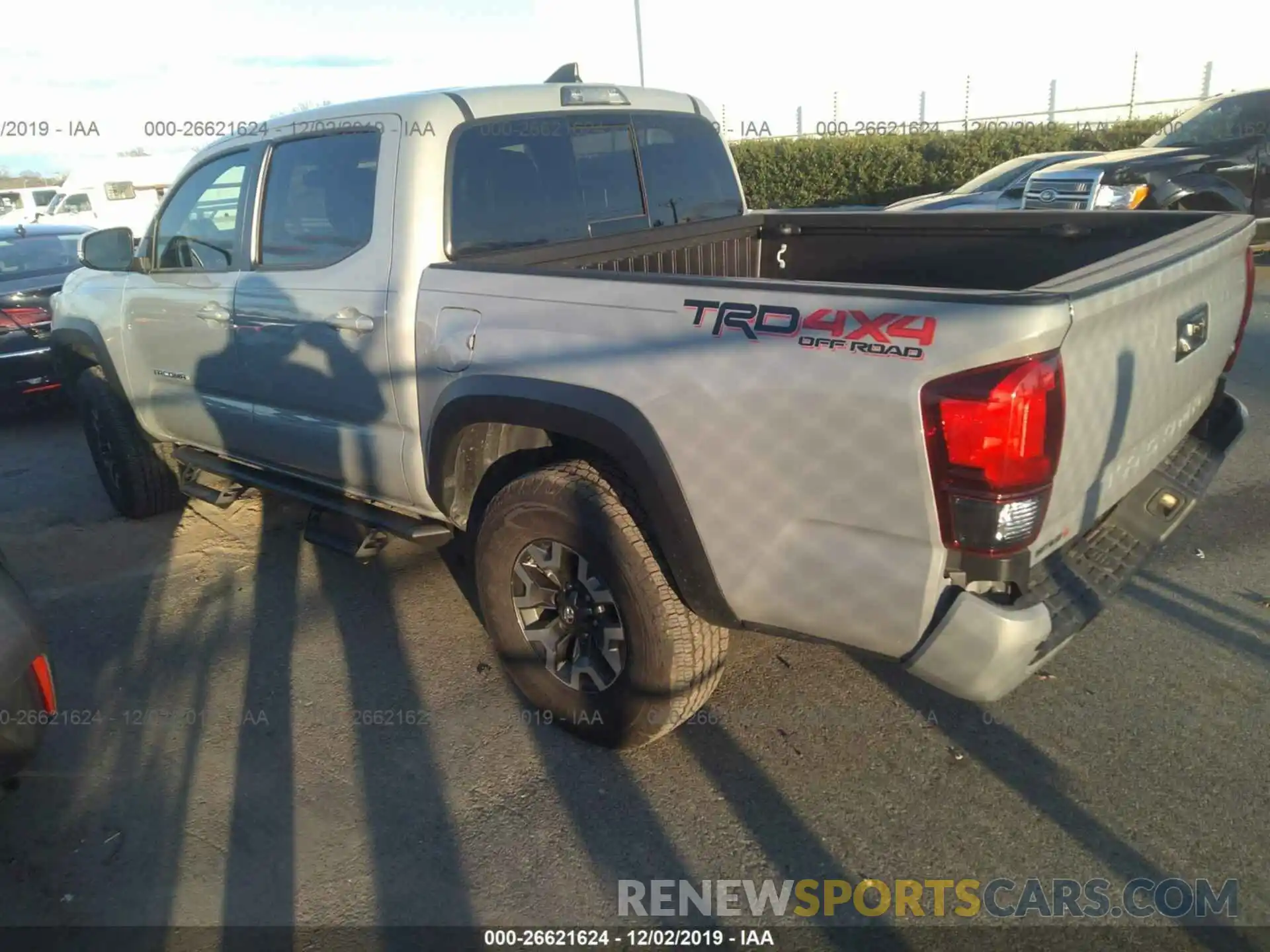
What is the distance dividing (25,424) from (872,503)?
8.10 meters

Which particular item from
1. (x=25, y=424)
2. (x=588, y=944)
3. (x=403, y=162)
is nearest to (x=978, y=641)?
(x=588, y=944)

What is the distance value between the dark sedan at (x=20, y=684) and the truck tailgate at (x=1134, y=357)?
2.79 metres

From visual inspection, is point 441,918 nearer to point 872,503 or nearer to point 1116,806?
point 872,503

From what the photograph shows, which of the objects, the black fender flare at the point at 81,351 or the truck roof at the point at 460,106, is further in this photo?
the black fender flare at the point at 81,351

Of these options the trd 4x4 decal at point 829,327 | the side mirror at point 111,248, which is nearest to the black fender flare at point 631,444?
the trd 4x4 decal at point 829,327

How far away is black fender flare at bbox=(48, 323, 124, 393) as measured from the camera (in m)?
5.02

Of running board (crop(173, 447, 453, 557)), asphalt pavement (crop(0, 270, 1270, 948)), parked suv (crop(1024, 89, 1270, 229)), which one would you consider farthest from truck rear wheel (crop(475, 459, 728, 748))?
parked suv (crop(1024, 89, 1270, 229))

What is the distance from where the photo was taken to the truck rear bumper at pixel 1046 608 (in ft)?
7.41

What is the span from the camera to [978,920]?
2436mm

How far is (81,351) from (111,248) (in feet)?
2.81

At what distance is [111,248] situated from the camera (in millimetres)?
4668

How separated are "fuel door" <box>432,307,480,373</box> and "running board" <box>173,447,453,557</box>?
72cm

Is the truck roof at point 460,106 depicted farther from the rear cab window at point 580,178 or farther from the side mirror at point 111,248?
the side mirror at point 111,248

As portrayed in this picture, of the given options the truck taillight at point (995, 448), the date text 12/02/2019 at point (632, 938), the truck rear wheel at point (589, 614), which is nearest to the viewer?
the truck taillight at point (995, 448)
